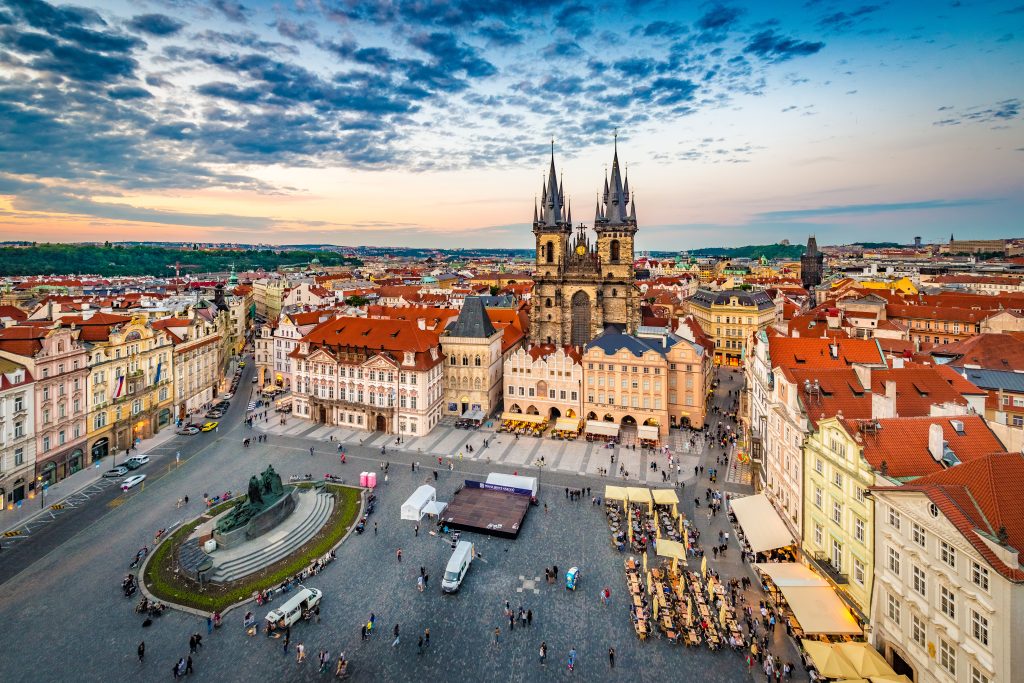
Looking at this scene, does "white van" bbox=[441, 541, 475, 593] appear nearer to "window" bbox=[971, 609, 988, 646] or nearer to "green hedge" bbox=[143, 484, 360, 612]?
"green hedge" bbox=[143, 484, 360, 612]

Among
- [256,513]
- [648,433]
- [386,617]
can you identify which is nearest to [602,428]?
[648,433]

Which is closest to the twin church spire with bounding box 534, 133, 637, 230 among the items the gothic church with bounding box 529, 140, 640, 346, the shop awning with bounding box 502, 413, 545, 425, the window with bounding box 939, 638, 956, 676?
the gothic church with bounding box 529, 140, 640, 346

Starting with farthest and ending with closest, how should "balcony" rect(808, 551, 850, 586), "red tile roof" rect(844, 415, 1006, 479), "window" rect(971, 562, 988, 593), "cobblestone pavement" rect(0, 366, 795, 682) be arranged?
"balcony" rect(808, 551, 850, 586) < "red tile roof" rect(844, 415, 1006, 479) < "cobblestone pavement" rect(0, 366, 795, 682) < "window" rect(971, 562, 988, 593)

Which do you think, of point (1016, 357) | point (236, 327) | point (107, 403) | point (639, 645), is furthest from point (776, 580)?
point (236, 327)

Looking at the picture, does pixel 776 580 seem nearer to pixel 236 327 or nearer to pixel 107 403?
pixel 107 403

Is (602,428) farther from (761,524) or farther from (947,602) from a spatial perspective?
(947,602)

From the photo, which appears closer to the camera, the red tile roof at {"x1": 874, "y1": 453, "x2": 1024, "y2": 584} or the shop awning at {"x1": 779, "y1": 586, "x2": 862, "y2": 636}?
the red tile roof at {"x1": 874, "y1": 453, "x2": 1024, "y2": 584}

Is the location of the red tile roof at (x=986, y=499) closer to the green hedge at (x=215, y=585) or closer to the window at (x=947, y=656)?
the window at (x=947, y=656)

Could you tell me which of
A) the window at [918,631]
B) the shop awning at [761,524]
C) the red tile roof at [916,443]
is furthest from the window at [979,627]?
the shop awning at [761,524]
